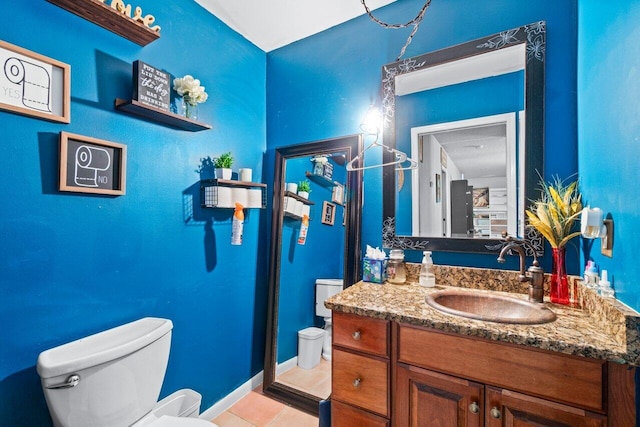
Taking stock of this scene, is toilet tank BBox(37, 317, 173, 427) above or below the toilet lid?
above

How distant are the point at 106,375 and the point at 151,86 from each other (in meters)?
1.27

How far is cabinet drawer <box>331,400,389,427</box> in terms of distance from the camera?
120cm

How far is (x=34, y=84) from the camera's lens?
1.13 m

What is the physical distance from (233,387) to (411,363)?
4.55 ft

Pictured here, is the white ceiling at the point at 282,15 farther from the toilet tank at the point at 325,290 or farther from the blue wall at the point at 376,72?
the toilet tank at the point at 325,290

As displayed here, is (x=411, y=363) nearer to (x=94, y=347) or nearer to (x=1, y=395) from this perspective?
(x=94, y=347)

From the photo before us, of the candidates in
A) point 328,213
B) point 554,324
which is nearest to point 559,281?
point 554,324

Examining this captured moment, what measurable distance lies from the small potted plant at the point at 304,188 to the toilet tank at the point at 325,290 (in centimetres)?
60

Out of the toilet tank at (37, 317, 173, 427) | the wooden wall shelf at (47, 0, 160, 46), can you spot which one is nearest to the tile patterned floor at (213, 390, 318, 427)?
the toilet tank at (37, 317, 173, 427)

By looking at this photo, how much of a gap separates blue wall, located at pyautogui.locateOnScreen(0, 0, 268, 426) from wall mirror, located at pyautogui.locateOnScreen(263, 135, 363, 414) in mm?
174

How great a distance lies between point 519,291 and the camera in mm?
1402

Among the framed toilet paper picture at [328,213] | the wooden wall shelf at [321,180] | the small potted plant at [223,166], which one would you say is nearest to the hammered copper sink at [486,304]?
the framed toilet paper picture at [328,213]

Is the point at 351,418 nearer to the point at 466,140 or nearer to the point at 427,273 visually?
the point at 427,273

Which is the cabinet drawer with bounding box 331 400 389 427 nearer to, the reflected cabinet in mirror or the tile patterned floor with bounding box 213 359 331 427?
the tile patterned floor with bounding box 213 359 331 427
